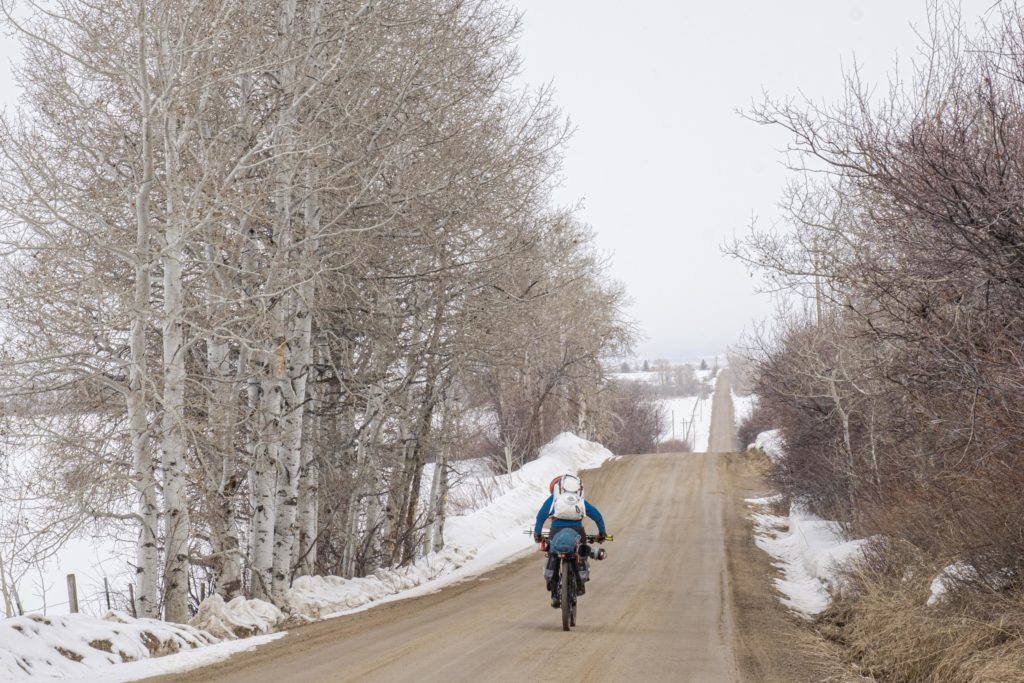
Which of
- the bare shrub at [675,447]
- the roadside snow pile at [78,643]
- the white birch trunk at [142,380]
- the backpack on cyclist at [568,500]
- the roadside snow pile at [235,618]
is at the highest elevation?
the white birch trunk at [142,380]

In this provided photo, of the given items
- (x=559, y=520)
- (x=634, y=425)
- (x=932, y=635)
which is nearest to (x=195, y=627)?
(x=559, y=520)

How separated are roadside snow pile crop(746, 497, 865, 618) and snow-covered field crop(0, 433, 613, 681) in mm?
6055

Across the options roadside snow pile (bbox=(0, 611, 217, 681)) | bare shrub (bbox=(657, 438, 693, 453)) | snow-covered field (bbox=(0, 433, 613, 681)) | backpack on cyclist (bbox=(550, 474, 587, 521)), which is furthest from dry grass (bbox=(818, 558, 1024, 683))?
bare shrub (bbox=(657, 438, 693, 453))

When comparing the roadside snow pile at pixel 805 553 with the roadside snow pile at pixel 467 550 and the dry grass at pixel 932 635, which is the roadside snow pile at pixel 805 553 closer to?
the dry grass at pixel 932 635

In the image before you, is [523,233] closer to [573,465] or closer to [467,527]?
[467,527]

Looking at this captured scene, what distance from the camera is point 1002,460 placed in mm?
9461

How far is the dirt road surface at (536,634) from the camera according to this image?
8586 mm

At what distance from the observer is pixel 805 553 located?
19.8 metres

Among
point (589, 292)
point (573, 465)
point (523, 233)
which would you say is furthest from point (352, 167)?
point (589, 292)

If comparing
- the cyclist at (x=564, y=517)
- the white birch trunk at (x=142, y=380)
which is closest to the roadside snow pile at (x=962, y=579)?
the cyclist at (x=564, y=517)

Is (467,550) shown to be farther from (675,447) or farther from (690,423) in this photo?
(690,423)

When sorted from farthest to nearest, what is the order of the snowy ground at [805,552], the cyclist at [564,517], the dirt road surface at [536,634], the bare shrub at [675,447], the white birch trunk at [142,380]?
the bare shrub at [675,447] < the snowy ground at [805,552] < the cyclist at [564,517] < the white birch trunk at [142,380] < the dirt road surface at [536,634]

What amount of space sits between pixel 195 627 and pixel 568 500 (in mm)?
4732

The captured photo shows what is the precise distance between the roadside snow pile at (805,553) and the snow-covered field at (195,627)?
606 cm
